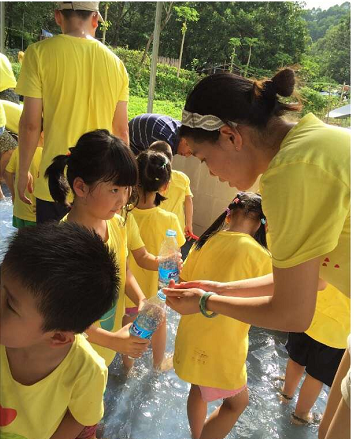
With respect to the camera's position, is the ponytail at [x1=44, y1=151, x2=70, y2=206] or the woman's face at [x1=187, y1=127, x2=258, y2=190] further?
the ponytail at [x1=44, y1=151, x2=70, y2=206]

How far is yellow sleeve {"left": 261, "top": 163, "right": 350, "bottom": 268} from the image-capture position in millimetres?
1249

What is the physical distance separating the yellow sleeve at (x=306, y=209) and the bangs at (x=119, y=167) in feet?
3.30

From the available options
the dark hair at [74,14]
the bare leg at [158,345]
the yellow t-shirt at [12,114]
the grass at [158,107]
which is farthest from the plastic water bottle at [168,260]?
the grass at [158,107]

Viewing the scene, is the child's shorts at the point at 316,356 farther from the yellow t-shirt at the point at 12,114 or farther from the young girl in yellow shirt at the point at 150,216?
the yellow t-shirt at the point at 12,114

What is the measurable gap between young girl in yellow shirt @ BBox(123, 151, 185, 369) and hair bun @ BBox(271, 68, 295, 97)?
1.45 meters

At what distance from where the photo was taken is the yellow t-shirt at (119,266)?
220 cm

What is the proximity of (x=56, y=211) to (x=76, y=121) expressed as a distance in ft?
2.10

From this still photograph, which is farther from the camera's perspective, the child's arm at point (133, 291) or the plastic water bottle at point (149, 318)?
the child's arm at point (133, 291)

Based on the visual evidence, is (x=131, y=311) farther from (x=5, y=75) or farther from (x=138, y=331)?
(x=5, y=75)

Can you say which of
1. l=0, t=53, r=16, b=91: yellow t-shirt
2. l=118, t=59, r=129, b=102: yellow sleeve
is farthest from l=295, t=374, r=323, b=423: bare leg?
l=0, t=53, r=16, b=91: yellow t-shirt

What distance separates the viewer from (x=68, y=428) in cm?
146

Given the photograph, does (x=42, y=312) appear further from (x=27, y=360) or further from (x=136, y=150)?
(x=136, y=150)

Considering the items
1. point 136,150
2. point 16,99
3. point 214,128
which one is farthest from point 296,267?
point 16,99

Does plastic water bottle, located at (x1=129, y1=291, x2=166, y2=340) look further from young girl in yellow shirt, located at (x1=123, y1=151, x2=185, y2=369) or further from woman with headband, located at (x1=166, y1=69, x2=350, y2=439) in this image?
young girl in yellow shirt, located at (x1=123, y1=151, x2=185, y2=369)
